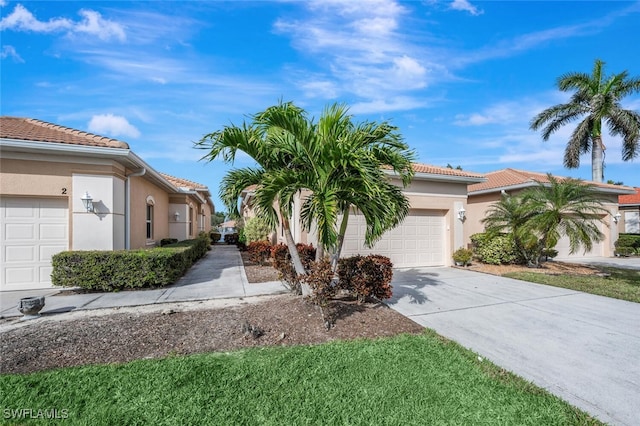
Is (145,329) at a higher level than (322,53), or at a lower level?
lower

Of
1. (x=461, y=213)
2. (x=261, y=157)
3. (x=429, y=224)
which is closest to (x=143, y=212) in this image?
(x=261, y=157)

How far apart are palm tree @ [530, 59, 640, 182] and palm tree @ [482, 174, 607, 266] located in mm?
12831

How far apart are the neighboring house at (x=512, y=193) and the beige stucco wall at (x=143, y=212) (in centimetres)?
1354

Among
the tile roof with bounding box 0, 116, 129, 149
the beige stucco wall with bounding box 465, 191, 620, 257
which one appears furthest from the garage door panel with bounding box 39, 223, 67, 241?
the beige stucco wall with bounding box 465, 191, 620, 257

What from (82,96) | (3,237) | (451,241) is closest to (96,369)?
(3,237)

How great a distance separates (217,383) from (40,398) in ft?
5.66

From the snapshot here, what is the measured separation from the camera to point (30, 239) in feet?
25.1

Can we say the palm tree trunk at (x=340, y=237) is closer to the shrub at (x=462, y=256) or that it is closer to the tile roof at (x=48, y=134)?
the tile roof at (x=48, y=134)

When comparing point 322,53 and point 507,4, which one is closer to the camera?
point 507,4

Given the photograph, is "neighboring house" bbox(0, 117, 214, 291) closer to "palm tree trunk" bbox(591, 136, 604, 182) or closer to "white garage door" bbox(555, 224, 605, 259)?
"white garage door" bbox(555, 224, 605, 259)

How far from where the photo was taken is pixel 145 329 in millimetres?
4676

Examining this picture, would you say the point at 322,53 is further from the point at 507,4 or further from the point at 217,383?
the point at 217,383

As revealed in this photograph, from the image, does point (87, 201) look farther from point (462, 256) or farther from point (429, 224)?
point (462, 256)

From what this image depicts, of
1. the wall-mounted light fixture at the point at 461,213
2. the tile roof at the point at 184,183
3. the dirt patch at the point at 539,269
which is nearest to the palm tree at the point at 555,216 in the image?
the dirt patch at the point at 539,269
